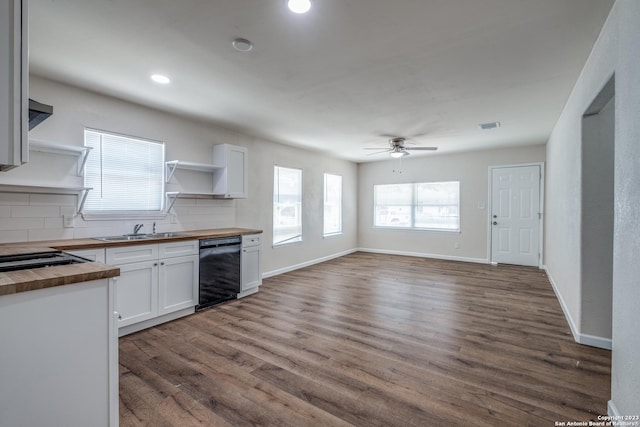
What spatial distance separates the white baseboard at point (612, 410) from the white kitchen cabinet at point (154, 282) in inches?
147

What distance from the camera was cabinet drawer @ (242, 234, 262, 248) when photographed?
432 cm

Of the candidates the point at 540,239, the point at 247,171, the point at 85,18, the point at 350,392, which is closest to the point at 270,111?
the point at 247,171

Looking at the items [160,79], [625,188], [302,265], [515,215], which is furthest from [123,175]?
[515,215]

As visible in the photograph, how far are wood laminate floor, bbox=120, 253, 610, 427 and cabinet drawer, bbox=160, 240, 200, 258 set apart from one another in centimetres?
76

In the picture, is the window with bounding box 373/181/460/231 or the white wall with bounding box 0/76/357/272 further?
the window with bounding box 373/181/460/231

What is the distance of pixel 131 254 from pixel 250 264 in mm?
1660

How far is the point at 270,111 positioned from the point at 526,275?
207 inches

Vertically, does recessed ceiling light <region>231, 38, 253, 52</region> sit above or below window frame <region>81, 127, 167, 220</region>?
above

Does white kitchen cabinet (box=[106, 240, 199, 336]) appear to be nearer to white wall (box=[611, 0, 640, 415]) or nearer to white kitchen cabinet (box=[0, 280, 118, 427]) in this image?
white kitchen cabinet (box=[0, 280, 118, 427])

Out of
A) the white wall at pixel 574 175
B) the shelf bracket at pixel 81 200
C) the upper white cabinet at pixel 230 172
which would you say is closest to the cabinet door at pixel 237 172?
the upper white cabinet at pixel 230 172

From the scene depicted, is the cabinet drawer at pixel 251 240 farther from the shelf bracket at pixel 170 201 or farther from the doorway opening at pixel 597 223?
the doorway opening at pixel 597 223

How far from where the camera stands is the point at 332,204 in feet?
24.5

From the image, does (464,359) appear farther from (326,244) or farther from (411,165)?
(411,165)

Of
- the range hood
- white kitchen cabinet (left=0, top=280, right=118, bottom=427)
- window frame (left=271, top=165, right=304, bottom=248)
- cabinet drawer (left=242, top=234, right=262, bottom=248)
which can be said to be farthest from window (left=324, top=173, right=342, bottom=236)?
white kitchen cabinet (left=0, top=280, right=118, bottom=427)
